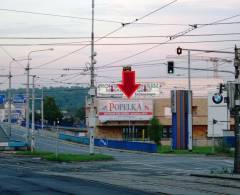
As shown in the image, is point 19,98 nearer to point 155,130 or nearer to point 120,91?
point 120,91

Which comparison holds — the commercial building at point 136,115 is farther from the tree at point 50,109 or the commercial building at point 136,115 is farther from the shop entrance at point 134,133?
the tree at point 50,109

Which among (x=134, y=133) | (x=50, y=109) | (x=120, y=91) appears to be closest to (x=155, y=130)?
(x=134, y=133)

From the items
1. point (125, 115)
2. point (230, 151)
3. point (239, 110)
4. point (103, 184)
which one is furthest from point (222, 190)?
point (125, 115)

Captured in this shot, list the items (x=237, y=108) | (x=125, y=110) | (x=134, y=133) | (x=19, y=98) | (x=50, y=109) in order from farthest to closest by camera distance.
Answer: (x=50, y=109) < (x=134, y=133) < (x=125, y=110) < (x=19, y=98) < (x=237, y=108)

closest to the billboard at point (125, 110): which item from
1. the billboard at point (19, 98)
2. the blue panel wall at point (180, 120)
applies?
the billboard at point (19, 98)

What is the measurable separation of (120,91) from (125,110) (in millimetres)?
9864

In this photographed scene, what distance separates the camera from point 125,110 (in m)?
112

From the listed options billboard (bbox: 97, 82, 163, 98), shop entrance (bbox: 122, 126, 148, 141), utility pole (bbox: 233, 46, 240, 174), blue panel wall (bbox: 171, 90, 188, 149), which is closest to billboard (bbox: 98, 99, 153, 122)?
shop entrance (bbox: 122, 126, 148, 141)

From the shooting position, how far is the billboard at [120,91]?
12112 cm

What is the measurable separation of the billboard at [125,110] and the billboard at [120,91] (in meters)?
7.88

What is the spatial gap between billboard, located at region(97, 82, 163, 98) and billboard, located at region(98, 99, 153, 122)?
7.88 metres

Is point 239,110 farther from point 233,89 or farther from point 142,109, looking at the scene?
point 142,109

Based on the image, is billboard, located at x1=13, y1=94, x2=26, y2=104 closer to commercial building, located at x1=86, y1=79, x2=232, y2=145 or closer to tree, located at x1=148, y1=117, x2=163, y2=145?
commercial building, located at x1=86, y1=79, x2=232, y2=145

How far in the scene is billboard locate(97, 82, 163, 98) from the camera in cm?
12112
